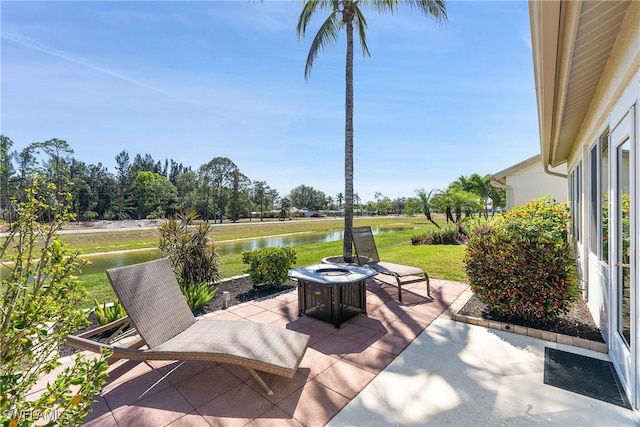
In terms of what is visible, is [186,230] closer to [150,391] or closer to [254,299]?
[254,299]

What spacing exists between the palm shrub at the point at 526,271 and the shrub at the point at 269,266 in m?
3.47

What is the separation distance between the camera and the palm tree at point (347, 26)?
23.6 feet

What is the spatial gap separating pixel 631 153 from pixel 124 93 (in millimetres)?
14388

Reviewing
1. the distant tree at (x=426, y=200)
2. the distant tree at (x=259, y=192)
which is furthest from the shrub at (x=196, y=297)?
the distant tree at (x=259, y=192)

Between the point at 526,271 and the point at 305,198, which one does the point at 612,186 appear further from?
A: the point at 305,198

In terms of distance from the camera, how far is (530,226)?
409cm

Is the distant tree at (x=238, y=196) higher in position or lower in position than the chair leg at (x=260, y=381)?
higher

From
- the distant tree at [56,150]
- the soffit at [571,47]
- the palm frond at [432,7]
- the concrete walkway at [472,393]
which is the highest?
the distant tree at [56,150]

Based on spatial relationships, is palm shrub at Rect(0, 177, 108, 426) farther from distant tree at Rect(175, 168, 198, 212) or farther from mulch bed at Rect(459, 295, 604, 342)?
distant tree at Rect(175, 168, 198, 212)

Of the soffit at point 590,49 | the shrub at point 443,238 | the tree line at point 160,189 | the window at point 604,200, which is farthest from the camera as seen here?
the tree line at point 160,189

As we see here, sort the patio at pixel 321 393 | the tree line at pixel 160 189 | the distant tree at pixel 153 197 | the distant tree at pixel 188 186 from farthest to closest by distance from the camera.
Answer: the distant tree at pixel 188 186, the distant tree at pixel 153 197, the tree line at pixel 160 189, the patio at pixel 321 393

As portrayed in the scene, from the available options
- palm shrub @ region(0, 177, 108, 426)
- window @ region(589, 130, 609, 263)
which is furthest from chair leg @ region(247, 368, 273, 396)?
window @ region(589, 130, 609, 263)

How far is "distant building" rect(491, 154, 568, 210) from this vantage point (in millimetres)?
12547

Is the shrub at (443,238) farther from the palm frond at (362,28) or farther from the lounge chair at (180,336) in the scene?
the lounge chair at (180,336)
